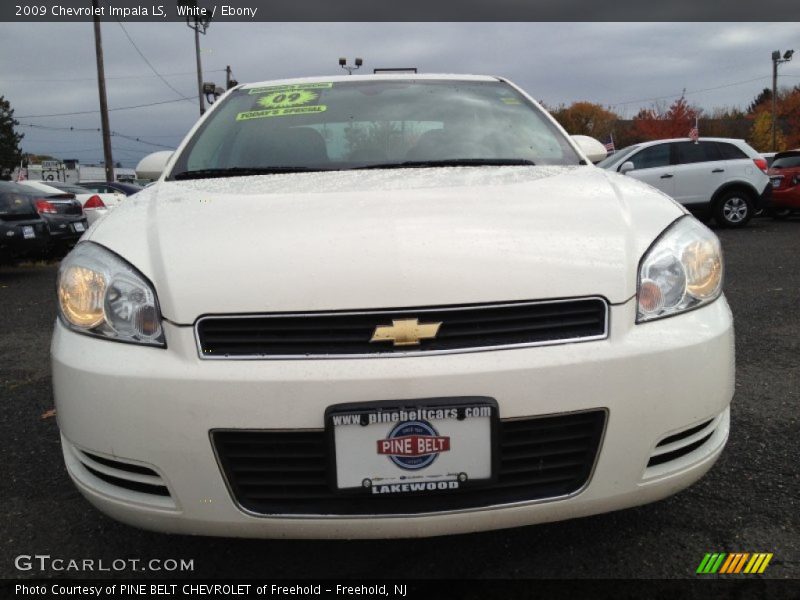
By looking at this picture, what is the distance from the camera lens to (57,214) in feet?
30.2

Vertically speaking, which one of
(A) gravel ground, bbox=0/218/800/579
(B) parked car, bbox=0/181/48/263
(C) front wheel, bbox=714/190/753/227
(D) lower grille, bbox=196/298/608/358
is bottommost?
(C) front wheel, bbox=714/190/753/227

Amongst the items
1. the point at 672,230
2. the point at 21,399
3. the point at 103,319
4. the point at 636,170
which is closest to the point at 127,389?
the point at 103,319

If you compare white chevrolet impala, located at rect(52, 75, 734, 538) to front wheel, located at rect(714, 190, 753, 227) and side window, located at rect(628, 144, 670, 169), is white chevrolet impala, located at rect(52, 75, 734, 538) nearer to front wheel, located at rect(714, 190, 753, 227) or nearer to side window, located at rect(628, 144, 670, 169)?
side window, located at rect(628, 144, 670, 169)

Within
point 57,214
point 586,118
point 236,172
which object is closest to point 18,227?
point 57,214

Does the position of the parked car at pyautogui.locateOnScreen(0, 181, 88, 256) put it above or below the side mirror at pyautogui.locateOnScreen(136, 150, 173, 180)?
below

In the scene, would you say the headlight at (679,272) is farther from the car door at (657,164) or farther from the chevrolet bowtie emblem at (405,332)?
the car door at (657,164)

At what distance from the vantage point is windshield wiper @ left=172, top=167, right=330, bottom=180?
7.80ft

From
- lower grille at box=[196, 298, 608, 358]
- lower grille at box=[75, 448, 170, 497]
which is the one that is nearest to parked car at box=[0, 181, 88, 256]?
lower grille at box=[75, 448, 170, 497]

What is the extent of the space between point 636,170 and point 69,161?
6227 cm

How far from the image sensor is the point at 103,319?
5.37 ft

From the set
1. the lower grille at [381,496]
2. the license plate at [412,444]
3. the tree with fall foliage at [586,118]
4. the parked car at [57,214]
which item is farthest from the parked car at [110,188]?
the tree with fall foliage at [586,118]

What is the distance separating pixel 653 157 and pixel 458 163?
1062 cm

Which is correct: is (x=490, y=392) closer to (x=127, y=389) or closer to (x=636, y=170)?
(x=127, y=389)

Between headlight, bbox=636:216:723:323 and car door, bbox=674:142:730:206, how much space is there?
10.9 metres
